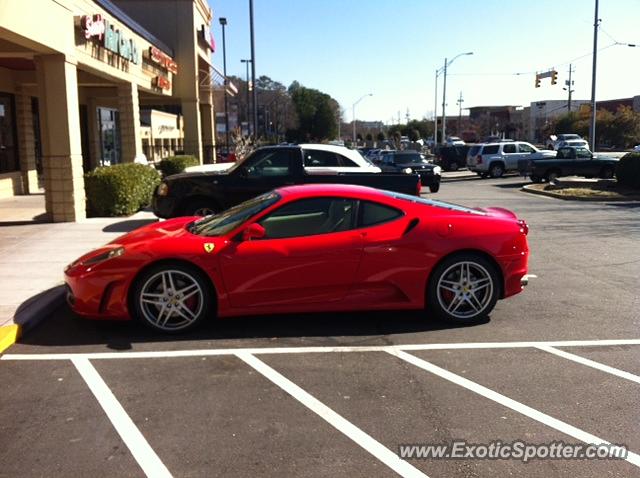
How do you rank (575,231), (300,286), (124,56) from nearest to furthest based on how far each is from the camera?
(300,286) < (575,231) < (124,56)

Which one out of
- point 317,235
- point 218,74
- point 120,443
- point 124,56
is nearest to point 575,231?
point 317,235

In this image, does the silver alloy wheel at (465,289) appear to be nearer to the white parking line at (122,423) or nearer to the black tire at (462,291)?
Answer: the black tire at (462,291)

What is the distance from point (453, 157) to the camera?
40.1m

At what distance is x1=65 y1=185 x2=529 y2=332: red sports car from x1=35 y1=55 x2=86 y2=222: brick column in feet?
24.1

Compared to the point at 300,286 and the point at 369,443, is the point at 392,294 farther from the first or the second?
the point at 369,443

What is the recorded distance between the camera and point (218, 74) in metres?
32.7

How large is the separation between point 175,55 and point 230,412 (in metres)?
26.6

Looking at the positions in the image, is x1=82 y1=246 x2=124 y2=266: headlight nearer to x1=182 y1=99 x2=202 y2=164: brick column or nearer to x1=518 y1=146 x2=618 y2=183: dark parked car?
x1=518 y1=146 x2=618 y2=183: dark parked car

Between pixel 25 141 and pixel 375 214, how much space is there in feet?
54.8

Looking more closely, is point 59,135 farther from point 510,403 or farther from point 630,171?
point 630,171

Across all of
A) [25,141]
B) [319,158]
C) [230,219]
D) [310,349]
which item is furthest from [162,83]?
[310,349]

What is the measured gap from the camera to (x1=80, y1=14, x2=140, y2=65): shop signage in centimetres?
1388

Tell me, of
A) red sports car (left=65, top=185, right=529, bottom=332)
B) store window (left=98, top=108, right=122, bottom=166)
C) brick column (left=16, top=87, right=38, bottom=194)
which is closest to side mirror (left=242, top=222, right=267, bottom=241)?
red sports car (left=65, top=185, right=529, bottom=332)

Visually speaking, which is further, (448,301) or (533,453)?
(448,301)
